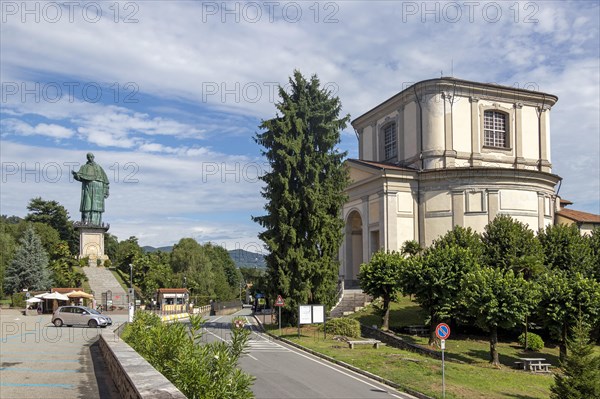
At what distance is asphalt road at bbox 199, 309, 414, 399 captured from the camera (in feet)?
60.2

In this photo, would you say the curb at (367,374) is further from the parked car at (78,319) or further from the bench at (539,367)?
the parked car at (78,319)

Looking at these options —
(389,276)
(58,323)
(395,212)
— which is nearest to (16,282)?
(58,323)

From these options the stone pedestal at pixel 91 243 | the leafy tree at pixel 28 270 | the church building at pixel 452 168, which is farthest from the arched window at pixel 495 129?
the stone pedestal at pixel 91 243

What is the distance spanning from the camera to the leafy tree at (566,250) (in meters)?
40.5

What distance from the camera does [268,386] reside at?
19.2m

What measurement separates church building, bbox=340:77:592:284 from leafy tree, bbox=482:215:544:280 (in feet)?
31.5

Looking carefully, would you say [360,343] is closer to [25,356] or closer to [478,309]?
[478,309]

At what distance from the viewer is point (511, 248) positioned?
40656 millimetres

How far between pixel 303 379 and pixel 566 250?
28.6 m

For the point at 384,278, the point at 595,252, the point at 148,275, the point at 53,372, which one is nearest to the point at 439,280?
the point at 384,278

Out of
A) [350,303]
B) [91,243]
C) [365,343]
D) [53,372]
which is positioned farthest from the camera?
[91,243]

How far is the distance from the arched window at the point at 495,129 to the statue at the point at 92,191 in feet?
219

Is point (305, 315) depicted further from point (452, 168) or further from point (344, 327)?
point (452, 168)

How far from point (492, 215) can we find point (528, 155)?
10.6 m
